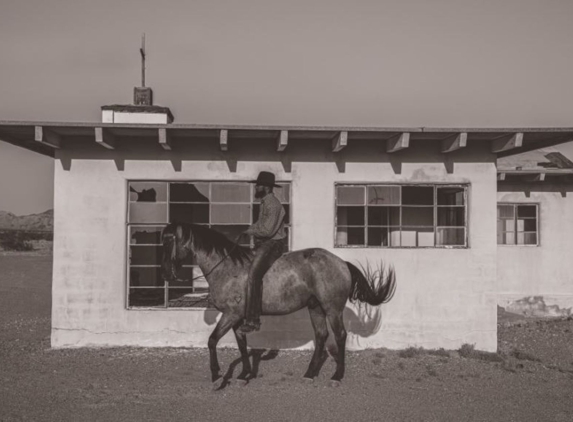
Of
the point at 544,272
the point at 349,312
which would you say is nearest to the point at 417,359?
the point at 349,312

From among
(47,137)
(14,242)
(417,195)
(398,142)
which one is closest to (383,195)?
(417,195)

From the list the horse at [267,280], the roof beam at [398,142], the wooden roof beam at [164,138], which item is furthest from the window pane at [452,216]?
the wooden roof beam at [164,138]

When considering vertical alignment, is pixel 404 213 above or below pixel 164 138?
below

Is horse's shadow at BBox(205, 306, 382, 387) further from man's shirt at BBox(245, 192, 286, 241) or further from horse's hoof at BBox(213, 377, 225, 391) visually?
man's shirt at BBox(245, 192, 286, 241)

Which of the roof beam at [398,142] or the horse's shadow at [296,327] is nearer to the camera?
the roof beam at [398,142]

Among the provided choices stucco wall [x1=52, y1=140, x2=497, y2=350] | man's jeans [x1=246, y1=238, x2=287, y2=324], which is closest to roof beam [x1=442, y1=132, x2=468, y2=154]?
stucco wall [x1=52, y1=140, x2=497, y2=350]

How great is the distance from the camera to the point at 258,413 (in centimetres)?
662

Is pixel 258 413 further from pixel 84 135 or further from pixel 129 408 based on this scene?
pixel 84 135

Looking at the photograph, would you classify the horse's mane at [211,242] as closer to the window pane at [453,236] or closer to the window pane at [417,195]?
the window pane at [417,195]

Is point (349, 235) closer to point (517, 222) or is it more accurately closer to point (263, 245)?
point (263, 245)

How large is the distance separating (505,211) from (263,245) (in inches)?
404

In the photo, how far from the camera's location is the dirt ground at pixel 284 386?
6.62 metres

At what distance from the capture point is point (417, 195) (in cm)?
1109

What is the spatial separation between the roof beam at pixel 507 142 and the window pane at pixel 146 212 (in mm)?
5545
